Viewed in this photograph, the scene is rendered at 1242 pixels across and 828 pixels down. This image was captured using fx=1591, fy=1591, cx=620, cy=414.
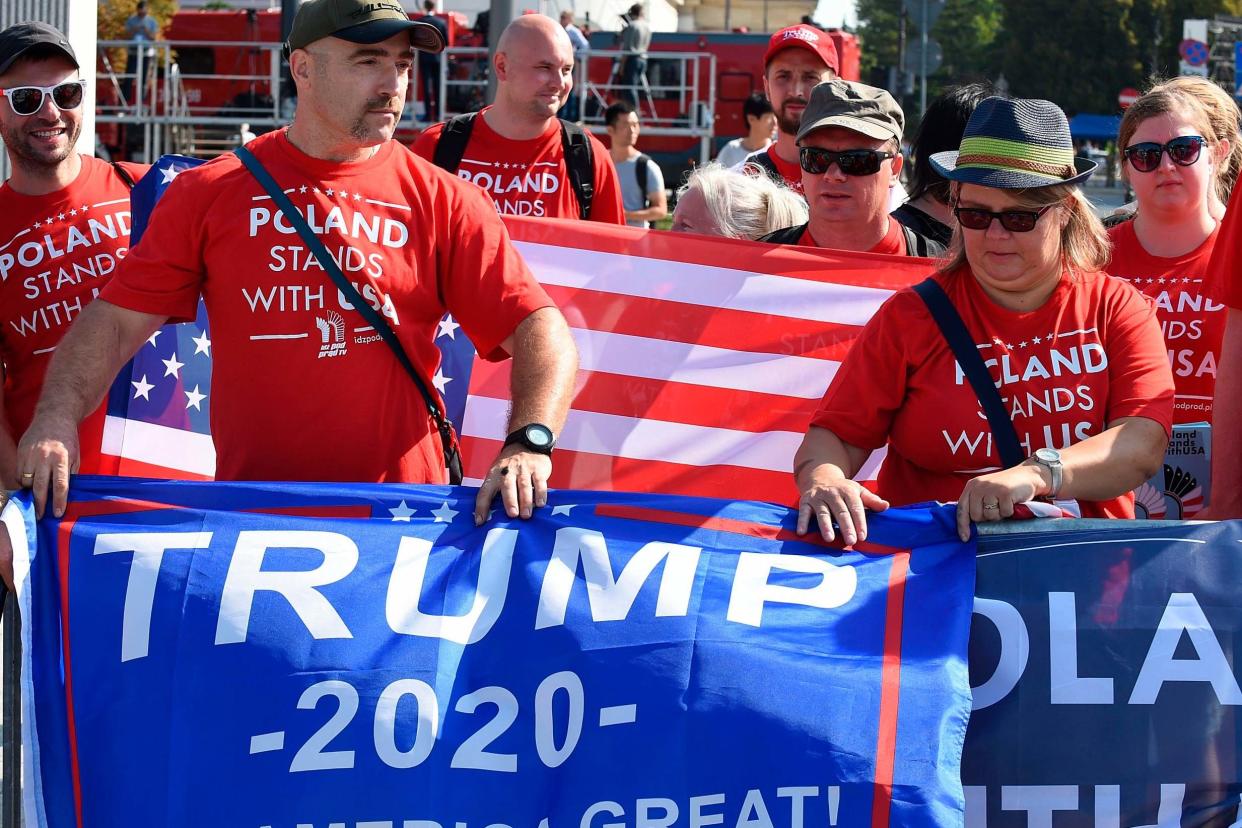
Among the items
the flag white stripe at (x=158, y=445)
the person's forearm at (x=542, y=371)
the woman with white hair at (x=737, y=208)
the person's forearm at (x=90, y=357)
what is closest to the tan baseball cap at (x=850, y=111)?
the woman with white hair at (x=737, y=208)

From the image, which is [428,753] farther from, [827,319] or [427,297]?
[827,319]

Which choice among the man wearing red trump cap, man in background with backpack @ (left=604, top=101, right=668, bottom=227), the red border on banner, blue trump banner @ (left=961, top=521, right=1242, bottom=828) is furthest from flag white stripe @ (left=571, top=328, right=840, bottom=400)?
man in background with backpack @ (left=604, top=101, right=668, bottom=227)

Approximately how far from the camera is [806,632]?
3.44 m

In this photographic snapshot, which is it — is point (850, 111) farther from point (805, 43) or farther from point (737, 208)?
point (805, 43)

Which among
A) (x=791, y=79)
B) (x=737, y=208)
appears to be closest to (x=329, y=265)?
(x=737, y=208)

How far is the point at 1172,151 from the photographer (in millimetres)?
4805

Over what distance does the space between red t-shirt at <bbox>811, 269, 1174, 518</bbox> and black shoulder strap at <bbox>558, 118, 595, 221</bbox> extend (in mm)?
2627

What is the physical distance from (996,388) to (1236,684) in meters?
0.82

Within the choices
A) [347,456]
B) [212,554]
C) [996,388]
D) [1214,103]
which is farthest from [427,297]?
[1214,103]

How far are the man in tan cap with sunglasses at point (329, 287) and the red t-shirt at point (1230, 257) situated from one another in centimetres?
171

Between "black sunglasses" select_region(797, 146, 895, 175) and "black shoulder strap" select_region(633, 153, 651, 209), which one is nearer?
"black sunglasses" select_region(797, 146, 895, 175)

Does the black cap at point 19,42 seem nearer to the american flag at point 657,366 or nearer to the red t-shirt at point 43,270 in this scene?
the red t-shirt at point 43,270

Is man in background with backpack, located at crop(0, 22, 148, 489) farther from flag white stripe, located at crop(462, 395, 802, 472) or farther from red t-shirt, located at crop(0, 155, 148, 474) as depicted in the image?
flag white stripe, located at crop(462, 395, 802, 472)

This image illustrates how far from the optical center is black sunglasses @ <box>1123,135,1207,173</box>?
479 centimetres
